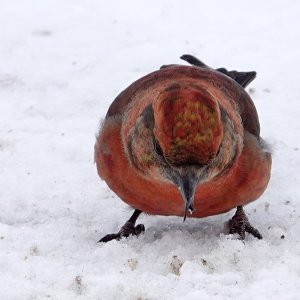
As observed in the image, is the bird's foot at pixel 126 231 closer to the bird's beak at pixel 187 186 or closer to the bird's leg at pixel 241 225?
the bird's leg at pixel 241 225

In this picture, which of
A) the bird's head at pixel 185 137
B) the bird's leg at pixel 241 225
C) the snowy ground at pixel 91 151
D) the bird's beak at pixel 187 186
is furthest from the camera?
the bird's leg at pixel 241 225

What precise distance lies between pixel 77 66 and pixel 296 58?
1892 millimetres

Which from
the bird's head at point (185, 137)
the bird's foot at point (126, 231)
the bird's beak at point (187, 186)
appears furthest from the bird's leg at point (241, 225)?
the bird's beak at point (187, 186)

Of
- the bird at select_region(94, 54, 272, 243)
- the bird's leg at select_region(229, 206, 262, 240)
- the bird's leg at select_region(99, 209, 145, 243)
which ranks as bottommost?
the bird's leg at select_region(99, 209, 145, 243)

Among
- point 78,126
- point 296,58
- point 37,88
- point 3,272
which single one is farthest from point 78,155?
point 296,58

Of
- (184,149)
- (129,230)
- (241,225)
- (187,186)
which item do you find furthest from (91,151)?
(184,149)

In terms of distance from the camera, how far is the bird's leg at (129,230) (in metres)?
4.60

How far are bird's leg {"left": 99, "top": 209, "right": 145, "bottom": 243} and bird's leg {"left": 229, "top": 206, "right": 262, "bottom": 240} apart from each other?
53cm

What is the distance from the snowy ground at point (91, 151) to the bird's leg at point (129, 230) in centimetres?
8

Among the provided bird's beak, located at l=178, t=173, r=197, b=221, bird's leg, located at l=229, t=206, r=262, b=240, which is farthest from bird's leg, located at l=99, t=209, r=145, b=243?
bird's beak, located at l=178, t=173, r=197, b=221

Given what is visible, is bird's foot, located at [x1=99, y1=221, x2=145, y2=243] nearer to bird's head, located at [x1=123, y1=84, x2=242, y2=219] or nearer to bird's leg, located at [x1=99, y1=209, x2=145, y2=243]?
bird's leg, located at [x1=99, y1=209, x2=145, y2=243]

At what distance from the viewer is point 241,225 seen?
4.62 meters

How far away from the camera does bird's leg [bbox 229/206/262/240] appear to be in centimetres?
456

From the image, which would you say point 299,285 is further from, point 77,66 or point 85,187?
point 77,66
